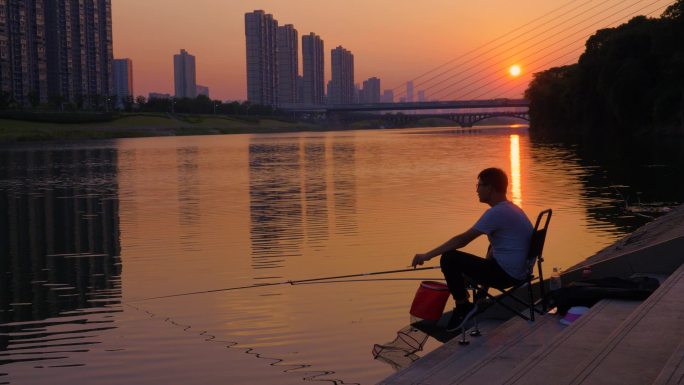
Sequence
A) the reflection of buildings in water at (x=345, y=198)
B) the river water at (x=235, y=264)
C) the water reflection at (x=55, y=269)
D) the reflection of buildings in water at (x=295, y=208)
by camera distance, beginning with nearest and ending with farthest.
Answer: the river water at (x=235, y=264) → the water reflection at (x=55, y=269) → the reflection of buildings in water at (x=295, y=208) → the reflection of buildings in water at (x=345, y=198)

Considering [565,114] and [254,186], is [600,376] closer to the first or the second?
[254,186]

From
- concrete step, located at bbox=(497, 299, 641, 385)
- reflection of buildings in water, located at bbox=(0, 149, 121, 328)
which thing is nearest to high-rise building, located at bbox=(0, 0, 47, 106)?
reflection of buildings in water, located at bbox=(0, 149, 121, 328)

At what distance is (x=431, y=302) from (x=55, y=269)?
8243 millimetres

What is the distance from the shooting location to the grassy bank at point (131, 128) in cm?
11629

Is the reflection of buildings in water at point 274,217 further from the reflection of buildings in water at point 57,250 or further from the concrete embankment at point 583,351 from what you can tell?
the concrete embankment at point 583,351

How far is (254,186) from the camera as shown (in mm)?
29875

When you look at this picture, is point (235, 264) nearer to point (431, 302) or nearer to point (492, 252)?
point (431, 302)

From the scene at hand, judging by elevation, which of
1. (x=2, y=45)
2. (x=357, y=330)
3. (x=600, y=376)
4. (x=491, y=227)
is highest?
(x=2, y=45)

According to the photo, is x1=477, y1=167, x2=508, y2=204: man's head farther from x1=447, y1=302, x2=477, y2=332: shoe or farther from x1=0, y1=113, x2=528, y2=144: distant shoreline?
x1=0, y1=113, x2=528, y2=144: distant shoreline

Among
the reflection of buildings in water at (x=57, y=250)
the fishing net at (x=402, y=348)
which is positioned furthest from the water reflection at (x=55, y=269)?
the fishing net at (x=402, y=348)

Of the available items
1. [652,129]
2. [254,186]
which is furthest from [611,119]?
[254,186]

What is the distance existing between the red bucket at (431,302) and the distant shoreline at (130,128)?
10306 cm

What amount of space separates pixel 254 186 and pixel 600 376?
2576 cm

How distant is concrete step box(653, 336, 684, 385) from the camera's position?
4.07m
